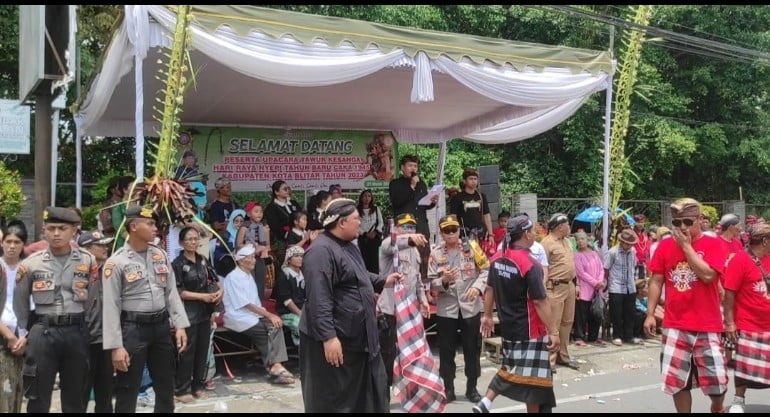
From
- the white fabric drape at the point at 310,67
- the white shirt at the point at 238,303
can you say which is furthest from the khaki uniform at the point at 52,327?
the white shirt at the point at 238,303

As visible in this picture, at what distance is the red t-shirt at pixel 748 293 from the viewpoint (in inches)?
213

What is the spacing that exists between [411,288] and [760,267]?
10.3 ft

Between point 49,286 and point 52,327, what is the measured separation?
0.29 meters

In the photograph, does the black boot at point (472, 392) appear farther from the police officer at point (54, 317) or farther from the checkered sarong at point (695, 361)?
the police officer at point (54, 317)

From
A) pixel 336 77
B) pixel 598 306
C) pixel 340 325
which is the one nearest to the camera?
pixel 340 325

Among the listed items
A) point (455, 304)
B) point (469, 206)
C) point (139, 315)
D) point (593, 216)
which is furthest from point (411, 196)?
point (593, 216)

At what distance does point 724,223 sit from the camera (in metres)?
7.42

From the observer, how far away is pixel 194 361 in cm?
641

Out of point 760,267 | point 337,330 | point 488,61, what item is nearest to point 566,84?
point 488,61

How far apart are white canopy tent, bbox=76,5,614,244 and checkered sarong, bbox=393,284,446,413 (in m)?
2.61

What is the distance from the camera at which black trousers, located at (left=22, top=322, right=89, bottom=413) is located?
459 centimetres

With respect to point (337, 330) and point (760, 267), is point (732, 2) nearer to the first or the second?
point (760, 267)

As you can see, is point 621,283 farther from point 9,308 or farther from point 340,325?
point 9,308

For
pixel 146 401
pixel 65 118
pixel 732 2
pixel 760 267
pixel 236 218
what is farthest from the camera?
pixel 732 2
